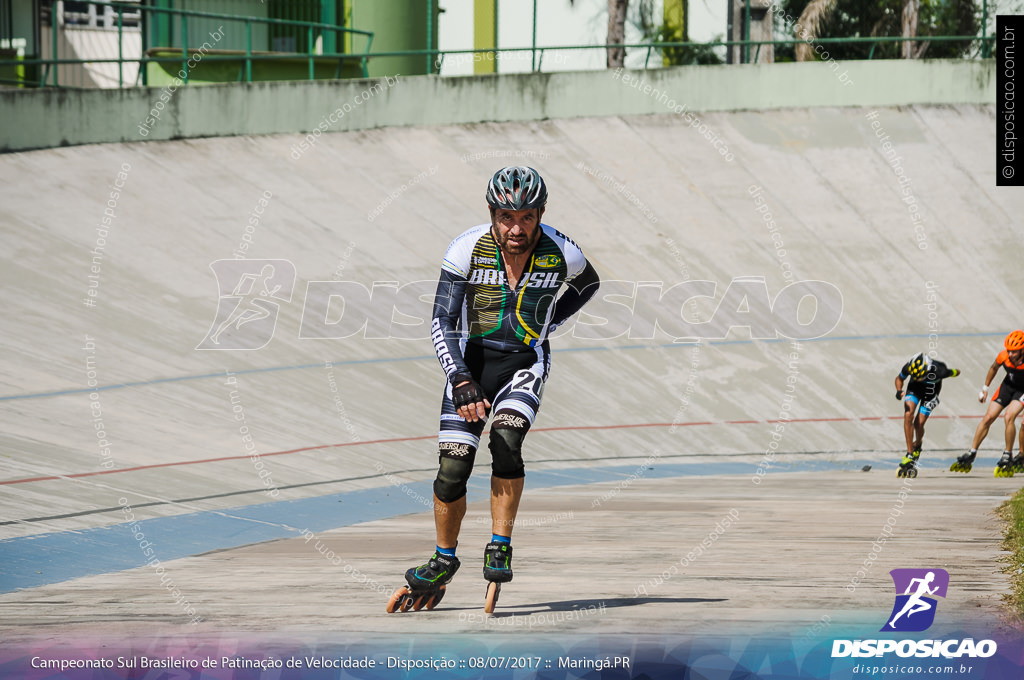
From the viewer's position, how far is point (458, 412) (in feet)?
15.6

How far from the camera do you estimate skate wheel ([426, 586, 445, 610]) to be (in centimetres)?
473

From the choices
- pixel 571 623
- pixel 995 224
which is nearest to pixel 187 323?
pixel 571 623

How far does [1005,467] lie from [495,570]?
7.81m

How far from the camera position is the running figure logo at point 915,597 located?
4258mm

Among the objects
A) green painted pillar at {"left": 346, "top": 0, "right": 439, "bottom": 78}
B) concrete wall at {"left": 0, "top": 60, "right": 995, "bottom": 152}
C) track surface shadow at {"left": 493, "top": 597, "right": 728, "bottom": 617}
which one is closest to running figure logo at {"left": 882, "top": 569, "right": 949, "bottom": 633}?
track surface shadow at {"left": 493, "top": 597, "right": 728, "bottom": 617}

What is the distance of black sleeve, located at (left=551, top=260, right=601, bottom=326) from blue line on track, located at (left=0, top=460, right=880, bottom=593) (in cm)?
154

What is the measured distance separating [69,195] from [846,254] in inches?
424

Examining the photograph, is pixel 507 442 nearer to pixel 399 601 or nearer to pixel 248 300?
pixel 399 601

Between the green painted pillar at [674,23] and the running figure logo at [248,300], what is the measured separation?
13.5 metres

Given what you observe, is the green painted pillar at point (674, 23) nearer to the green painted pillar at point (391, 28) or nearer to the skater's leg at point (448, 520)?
the green painted pillar at point (391, 28)

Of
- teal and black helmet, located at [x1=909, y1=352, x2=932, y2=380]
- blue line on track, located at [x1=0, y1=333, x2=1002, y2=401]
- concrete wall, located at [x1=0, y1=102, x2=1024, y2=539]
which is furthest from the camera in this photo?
teal and black helmet, located at [x1=909, y1=352, x2=932, y2=380]

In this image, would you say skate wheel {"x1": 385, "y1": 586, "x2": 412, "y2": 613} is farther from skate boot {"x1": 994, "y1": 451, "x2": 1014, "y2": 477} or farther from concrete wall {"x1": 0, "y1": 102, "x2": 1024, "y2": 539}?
skate boot {"x1": 994, "y1": 451, "x2": 1014, "y2": 477}

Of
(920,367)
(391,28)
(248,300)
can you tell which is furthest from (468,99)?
(920,367)

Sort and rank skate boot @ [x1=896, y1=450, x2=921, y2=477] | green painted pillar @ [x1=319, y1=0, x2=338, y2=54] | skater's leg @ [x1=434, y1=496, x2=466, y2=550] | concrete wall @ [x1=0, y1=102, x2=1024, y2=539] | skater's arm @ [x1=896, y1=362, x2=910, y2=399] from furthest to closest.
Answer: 1. green painted pillar @ [x1=319, y1=0, x2=338, y2=54]
2. skater's arm @ [x1=896, y1=362, x2=910, y2=399]
3. skate boot @ [x1=896, y1=450, x2=921, y2=477]
4. concrete wall @ [x1=0, y1=102, x2=1024, y2=539]
5. skater's leg @ [x1=434, y1=496, x2=466, y2=550]
